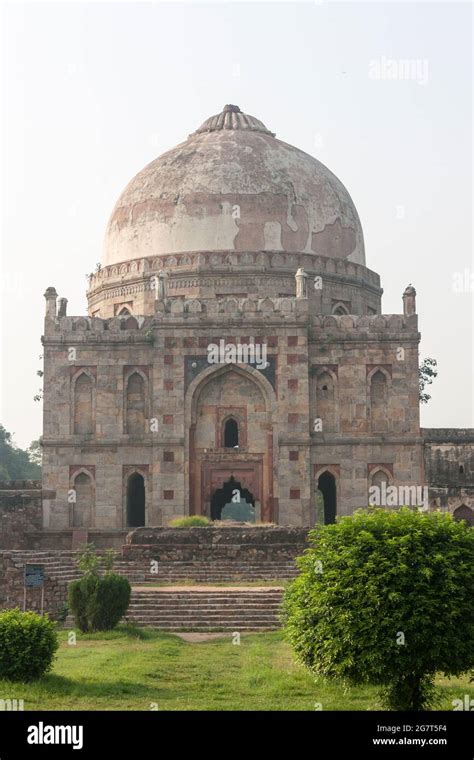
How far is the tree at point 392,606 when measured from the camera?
40.7 ft

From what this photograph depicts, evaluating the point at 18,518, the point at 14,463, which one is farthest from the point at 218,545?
the point at 14,463

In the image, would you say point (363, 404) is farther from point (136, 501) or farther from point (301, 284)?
point (136, 501)

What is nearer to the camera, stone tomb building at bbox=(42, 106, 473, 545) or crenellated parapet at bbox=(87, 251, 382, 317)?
stone tomb building at bbox=(42, 106, 473, 545)

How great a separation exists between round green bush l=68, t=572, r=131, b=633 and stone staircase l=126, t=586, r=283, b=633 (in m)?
1.25

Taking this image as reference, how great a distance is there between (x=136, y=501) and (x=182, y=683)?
17.7 meters

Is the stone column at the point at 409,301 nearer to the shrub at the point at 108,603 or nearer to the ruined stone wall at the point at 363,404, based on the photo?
the ruined stone wall at the point at 363,404

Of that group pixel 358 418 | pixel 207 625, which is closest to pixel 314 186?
pixel 358 418

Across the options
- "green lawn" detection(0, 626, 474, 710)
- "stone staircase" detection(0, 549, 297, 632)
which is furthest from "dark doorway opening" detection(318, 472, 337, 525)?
"green lawn" detection(0, 626, 474, 710)

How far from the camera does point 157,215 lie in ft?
119

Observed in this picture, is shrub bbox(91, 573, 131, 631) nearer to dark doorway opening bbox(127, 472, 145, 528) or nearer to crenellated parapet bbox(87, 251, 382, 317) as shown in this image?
dark doorway opening bbox(127, 472, 145, 528)

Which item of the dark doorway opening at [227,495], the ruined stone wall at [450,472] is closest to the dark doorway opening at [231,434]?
the dark doorway opening at [227,495]

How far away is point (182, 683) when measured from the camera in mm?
14781

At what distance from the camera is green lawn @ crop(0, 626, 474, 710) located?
43.4ft
